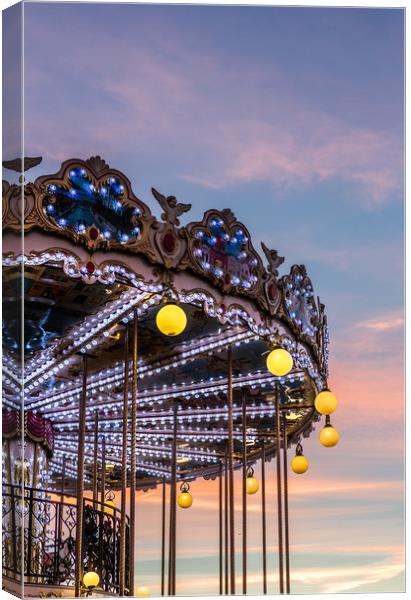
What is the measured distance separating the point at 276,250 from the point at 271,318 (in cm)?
59

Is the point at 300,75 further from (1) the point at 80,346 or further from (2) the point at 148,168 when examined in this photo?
(1) the point at 80,346

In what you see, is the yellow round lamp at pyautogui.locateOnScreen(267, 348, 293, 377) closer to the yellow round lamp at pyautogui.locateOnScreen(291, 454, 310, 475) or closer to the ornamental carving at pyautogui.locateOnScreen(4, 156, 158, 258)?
the ornamental carving at pyautogui.locateOnScreen(4, 156, 158, 258)

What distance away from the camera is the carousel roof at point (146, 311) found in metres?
7.05

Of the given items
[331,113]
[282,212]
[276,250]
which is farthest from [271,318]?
[331,113]

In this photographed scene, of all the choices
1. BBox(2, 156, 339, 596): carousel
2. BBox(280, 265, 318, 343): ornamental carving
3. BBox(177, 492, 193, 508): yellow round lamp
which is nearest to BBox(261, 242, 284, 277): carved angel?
BBox(2, 156, 339, 596): carousel

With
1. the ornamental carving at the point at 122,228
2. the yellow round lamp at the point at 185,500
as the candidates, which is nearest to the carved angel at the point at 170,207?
the ornamental carving at the point at 122,228

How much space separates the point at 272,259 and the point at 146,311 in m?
1.17

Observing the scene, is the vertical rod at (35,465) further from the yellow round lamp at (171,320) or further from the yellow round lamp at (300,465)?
the yellow round lamp at (171,320)

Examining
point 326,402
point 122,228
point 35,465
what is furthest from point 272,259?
point 35,465

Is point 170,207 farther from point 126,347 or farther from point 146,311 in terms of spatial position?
point 126,347

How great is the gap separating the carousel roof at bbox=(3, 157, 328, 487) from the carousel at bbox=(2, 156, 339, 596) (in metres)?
0.01

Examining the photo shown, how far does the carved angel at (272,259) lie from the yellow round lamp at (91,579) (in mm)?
3217

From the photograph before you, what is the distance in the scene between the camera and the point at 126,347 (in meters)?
9.17

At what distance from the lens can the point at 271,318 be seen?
8.96 metres
